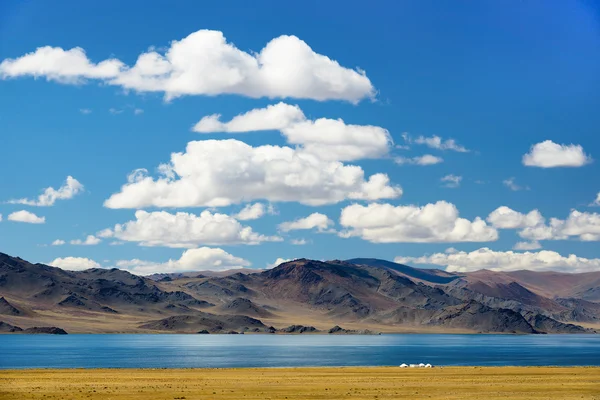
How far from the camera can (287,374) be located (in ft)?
354

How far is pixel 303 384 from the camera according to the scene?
89.5 m

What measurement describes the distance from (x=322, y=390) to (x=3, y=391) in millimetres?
30568

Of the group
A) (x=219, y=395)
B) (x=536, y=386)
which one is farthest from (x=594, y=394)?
(x=219, y=395)

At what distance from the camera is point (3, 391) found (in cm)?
7912

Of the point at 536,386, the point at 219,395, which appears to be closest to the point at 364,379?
the point at 536,386

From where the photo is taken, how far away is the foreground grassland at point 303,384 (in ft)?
250

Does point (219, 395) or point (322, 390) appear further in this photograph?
point (322, 390)

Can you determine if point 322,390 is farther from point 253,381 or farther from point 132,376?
point 132,376

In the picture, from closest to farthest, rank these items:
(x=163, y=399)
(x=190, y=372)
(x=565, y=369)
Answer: (x=163, y=399) < (x=190, y=372) < (x=565, y=369)

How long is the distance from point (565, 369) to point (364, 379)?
3664 centimetres

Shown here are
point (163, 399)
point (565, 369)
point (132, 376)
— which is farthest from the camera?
point (565, 369)

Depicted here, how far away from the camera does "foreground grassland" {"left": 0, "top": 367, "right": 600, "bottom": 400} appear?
76312 millimetres

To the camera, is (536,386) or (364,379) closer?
(536,386)

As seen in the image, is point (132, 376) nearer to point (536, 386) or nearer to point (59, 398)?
point (59, 398)
